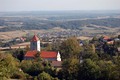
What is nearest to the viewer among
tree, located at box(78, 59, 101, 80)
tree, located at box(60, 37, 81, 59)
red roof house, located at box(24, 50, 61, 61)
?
tree, located at box(78, 59, 101, 80)

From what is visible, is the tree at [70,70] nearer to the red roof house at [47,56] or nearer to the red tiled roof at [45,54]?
the red roof house at [47,56]

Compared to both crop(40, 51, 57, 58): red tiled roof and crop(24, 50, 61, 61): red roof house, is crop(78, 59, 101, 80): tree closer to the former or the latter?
crop(24, 50, 61, 61): red roof house

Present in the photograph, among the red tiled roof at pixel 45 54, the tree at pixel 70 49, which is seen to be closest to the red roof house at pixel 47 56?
the red tiled roof at pixel 45 54

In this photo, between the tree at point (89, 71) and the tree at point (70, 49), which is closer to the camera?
the tree at point (89, 71)

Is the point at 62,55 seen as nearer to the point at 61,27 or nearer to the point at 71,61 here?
the point at 71,61

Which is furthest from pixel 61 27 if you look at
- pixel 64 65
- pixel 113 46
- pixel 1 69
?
pixel 1 69

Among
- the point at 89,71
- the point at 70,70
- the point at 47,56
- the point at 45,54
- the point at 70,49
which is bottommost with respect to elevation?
the point at 47,56

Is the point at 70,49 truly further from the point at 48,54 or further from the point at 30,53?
the point at 30,53

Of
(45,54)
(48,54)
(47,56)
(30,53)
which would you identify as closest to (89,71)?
(47,56)

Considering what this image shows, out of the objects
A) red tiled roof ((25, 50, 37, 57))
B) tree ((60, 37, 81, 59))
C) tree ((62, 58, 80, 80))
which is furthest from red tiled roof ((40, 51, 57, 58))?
tree ((62, 58, 80, 80))

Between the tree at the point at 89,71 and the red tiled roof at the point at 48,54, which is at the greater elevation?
the tree at the point at 89,71

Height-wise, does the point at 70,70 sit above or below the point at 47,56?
above
